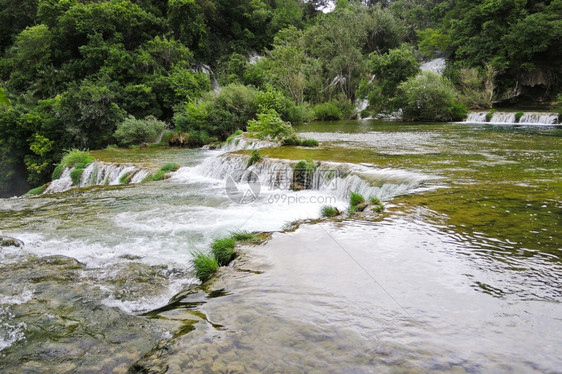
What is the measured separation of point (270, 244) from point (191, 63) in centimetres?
3420

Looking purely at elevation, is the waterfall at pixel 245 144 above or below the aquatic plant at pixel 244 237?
above

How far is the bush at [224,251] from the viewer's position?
185 inches

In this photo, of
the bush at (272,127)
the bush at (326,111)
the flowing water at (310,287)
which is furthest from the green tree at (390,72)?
the flowing water at (310,287)

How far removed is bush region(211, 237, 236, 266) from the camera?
4703 mm

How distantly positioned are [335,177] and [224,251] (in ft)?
17.8

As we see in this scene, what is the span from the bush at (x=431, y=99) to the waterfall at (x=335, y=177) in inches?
678

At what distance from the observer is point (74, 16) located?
29156 millimetres

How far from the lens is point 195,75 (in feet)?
96.3

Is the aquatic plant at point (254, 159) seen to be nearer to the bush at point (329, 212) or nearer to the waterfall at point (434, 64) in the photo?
the bush at point (329, 212)

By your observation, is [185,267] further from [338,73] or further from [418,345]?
[338,73]

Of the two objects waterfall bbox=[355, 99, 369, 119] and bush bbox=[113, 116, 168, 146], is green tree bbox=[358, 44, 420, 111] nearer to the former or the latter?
waterfall bbox=[355, 99, 369, 119]

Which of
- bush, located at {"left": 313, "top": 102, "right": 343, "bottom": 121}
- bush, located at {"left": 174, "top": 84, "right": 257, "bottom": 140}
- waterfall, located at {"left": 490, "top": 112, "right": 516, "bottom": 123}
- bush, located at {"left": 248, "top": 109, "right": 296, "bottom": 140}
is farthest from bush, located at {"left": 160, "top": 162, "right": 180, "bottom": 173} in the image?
waterfall, located at {"left": 490, "top": 112, "right": 516, "bottom": 123}

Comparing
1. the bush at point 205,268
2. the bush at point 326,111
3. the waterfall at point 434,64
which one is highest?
the waterfall at point 434,64

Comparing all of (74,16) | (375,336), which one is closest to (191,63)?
(74,16)
